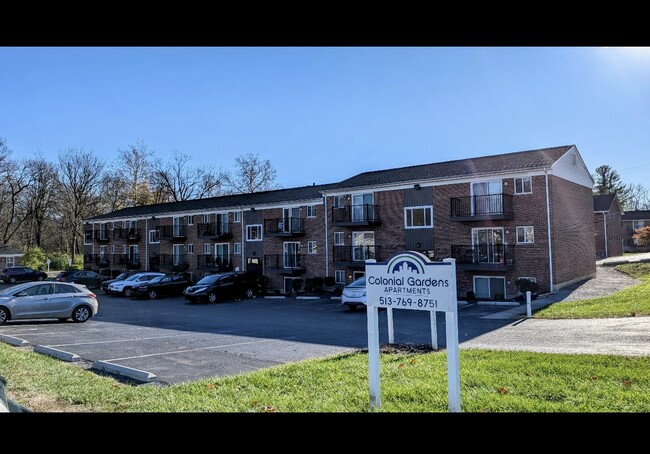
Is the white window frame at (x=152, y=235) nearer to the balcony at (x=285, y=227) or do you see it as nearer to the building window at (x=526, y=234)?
the balcony at (x=285, y=227)

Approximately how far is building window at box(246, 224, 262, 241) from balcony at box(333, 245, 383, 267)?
6986 millimetres

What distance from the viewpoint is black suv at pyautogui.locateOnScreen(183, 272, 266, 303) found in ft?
80.4

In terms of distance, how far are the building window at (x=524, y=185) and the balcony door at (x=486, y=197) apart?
78 centimetres

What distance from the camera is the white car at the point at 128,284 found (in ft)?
93.5

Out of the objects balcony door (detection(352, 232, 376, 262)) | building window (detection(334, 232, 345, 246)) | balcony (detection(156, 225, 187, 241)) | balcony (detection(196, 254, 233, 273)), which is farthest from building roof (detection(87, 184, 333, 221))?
balcony door (detection(352, 232, 376, 262))

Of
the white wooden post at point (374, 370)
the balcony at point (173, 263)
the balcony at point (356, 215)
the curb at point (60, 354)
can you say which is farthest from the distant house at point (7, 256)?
the white wooden post at point (374, 370)

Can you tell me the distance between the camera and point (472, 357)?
26.7 ft

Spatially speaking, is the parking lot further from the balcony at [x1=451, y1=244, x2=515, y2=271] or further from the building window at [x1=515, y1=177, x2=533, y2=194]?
the building window at [x1=515, y1=177, x2=533, y2=194]

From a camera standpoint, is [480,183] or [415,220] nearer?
[480,183]

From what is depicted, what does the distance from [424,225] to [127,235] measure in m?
27.9
